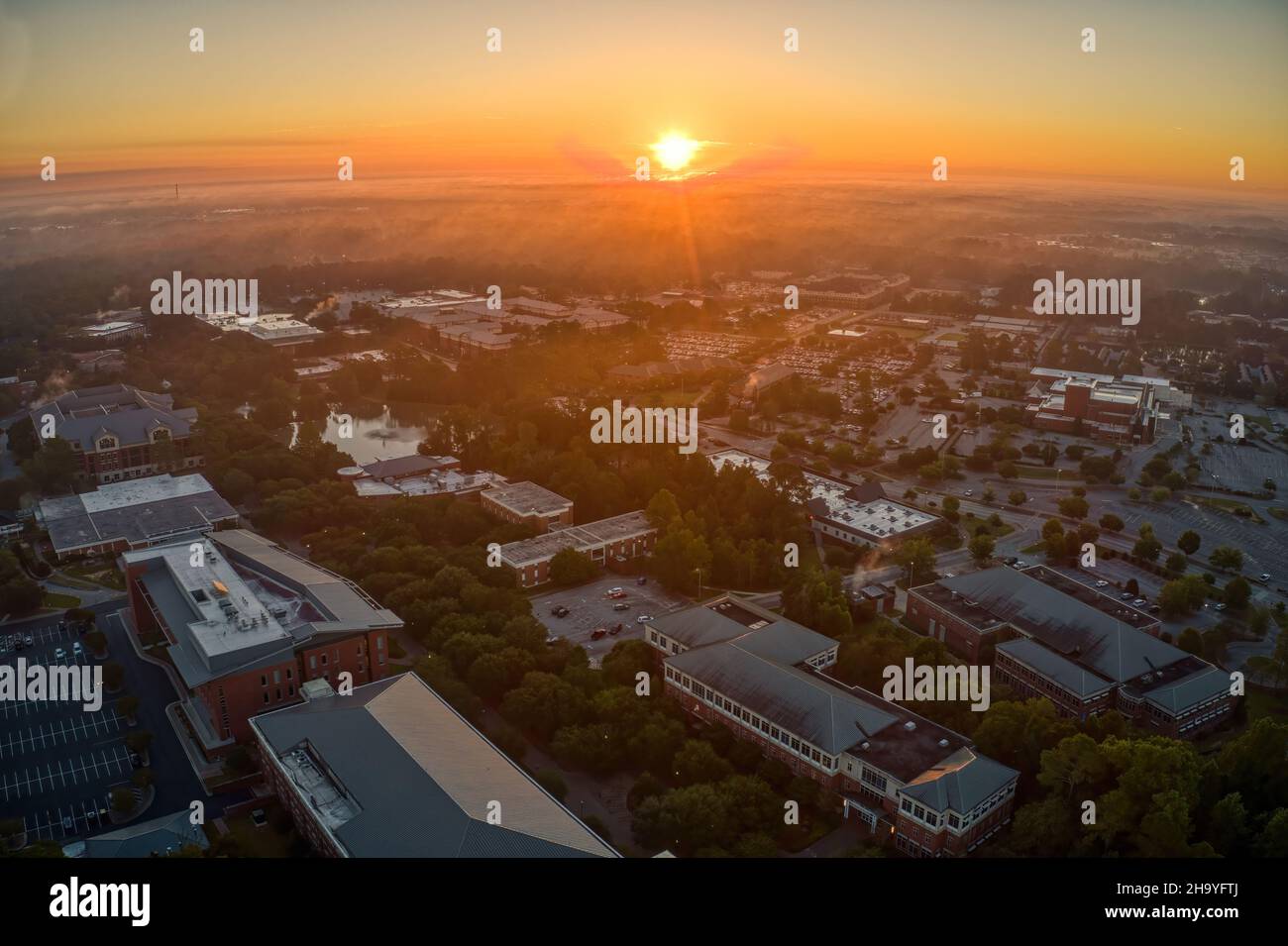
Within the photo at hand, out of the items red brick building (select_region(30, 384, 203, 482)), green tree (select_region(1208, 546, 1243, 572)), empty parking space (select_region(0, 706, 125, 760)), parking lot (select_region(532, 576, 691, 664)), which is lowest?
empty parking space (select_region(0, 706, 125, 760))

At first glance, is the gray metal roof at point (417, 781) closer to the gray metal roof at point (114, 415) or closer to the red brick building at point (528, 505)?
the red brick building at point (528, 505)

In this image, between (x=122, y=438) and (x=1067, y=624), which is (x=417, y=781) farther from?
(x=122, y=438)

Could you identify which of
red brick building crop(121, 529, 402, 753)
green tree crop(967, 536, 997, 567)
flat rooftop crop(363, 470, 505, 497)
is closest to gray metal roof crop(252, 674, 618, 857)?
red brick building crop(121, 529, 402, 753)

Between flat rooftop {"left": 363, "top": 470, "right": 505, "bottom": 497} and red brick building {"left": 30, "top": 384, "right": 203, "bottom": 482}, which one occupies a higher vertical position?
red brick building {"left": 30, "top": 384, "right": 203, "bottom": 482}

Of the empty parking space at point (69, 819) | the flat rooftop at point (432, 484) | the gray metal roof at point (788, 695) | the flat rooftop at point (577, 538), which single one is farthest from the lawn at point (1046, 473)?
the empty parking space at point (69, 819)

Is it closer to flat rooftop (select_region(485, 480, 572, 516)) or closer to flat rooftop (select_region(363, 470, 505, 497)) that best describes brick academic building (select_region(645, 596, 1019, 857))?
flat rooftop (select_region(485, 480, 572, 516))
